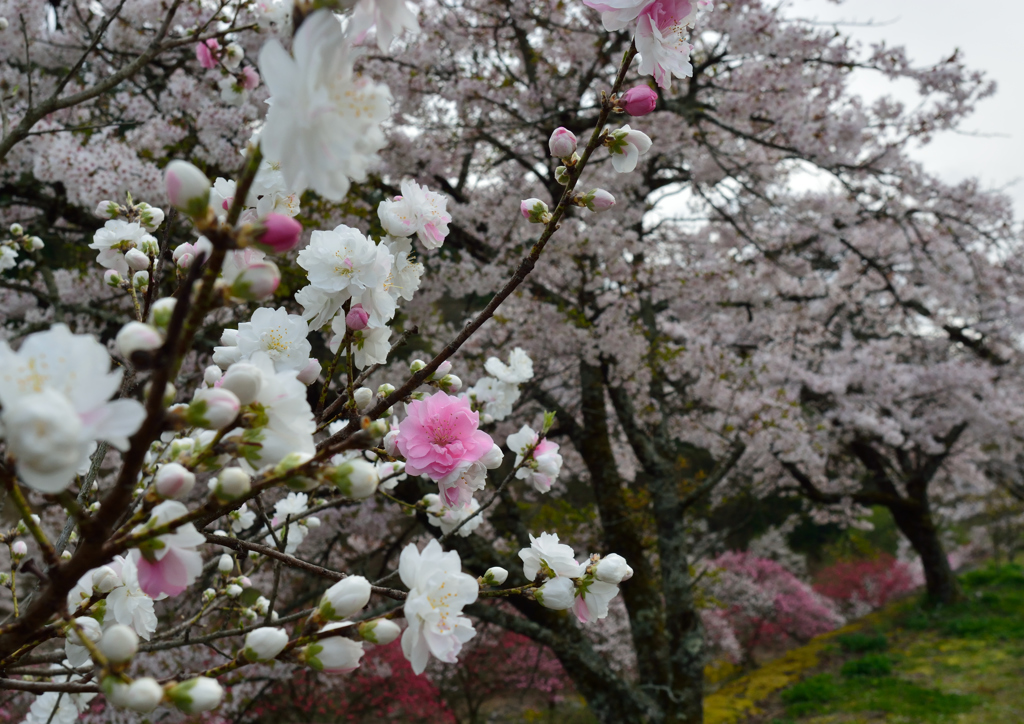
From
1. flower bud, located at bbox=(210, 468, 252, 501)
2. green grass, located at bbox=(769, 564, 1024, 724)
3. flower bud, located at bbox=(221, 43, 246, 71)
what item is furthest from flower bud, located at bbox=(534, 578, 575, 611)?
green grass, located at bbox=(769, 564, 1024, 724)

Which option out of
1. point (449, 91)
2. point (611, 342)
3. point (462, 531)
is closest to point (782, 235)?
point (611, 342)

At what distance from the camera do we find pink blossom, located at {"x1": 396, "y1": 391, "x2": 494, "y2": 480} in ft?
3.92

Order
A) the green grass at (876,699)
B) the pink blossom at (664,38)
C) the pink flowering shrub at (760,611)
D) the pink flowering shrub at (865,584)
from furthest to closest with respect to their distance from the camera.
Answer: the pink flowering shrub at (865,584) < the pink flowering shrub at (760,611) < the green grass at (876,699) < the pink blossom at (664,38)

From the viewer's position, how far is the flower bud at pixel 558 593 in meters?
1.09

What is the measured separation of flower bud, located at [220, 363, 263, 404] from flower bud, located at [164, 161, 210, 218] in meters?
0.18

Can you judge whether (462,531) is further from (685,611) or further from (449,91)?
(449,91)

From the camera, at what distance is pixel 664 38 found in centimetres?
104

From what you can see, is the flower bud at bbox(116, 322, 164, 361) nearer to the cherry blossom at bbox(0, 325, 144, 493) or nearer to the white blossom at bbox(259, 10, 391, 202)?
the cherry blossom at bbox(0, 325, 144, 493)

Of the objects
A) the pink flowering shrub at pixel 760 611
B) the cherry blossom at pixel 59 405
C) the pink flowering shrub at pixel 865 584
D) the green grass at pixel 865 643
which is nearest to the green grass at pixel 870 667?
the green grass at pixel 865 643

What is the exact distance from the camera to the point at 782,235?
720cm

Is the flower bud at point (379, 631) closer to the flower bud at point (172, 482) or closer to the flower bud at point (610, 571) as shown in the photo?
the flower bud at point (172, 482)

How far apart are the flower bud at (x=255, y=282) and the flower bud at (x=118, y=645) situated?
37 centimetres

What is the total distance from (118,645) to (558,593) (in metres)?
0.70

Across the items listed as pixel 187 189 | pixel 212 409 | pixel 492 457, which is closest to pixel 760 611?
pixel 492 457
